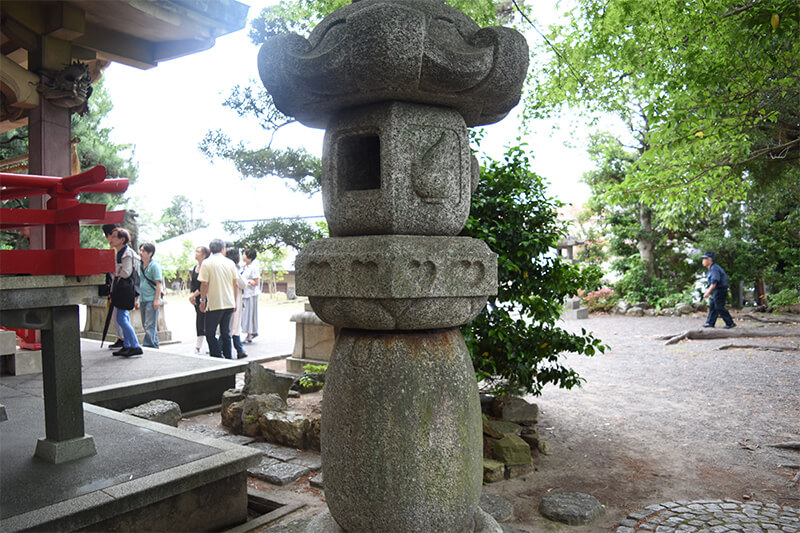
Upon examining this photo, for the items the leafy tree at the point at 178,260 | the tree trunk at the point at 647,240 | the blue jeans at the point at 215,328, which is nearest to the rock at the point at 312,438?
the blue jeans at the point at 215,328

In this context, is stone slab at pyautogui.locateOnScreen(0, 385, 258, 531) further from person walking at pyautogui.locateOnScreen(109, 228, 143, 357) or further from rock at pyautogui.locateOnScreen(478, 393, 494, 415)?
person walking at pyautogui.locateOnScreen(109, 228, 143, 357)

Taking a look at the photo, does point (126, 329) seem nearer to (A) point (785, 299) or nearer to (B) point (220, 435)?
(B) point (220, 435)

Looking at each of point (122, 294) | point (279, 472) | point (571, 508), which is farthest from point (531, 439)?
point (122, 294)

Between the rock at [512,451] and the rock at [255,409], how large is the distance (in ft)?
7.28

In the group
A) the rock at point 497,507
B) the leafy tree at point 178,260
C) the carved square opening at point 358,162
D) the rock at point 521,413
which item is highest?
the leafy tree at point 178,260

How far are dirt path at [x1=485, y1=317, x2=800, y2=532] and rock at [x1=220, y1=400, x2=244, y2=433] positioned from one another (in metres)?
2.56

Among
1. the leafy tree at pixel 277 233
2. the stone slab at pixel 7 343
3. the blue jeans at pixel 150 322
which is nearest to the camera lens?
the stone slab at pixel 7 343

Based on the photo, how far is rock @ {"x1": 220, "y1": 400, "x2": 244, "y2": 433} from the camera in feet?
17.4

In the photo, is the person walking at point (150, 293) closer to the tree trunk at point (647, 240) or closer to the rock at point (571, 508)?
the rock at point (571, 508)

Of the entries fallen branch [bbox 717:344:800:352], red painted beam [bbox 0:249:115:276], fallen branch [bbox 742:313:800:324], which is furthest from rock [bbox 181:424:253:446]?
fallen branch [bbox 742:313:800:324]

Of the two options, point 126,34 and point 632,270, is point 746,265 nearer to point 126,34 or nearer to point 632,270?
point 632,270

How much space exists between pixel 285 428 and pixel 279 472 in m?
0.62

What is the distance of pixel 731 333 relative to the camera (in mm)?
11062

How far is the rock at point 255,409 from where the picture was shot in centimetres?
518
